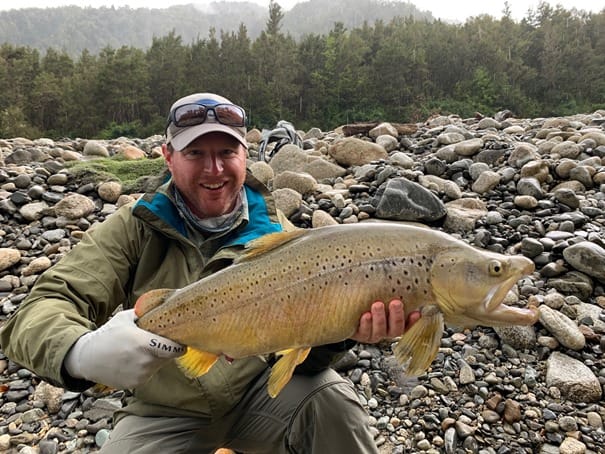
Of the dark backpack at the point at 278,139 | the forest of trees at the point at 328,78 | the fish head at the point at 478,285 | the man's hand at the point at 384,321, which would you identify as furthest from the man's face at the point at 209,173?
the forest of trees at the point at 328,78

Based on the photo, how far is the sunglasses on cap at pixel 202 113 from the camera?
3.21 m

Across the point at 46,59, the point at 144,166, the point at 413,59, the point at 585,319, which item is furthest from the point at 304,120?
the point at 585,319

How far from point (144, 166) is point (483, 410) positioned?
29.2 feet

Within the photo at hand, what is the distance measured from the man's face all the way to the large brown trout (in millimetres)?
910

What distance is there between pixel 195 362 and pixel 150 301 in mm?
397

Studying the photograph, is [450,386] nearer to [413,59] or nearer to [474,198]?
[474,198]

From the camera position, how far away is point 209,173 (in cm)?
313

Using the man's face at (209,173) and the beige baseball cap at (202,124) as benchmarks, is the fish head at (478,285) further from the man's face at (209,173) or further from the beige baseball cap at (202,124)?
the beige baseball cap at (202,124)

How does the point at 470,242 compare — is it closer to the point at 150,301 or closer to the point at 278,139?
the point at 150,301

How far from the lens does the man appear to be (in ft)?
8.45

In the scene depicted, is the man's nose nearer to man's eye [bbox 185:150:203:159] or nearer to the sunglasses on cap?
man's eye [bbox 185:150:203:159]

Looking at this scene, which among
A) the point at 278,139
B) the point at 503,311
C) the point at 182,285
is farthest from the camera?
the point at 278,139

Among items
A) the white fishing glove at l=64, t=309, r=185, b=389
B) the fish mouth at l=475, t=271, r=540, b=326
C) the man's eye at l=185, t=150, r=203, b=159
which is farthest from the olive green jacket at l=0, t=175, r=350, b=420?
the fish mouth at l=475, t=271, r=540, b=326

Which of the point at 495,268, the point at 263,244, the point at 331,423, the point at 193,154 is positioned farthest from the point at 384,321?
the point at 193,154
